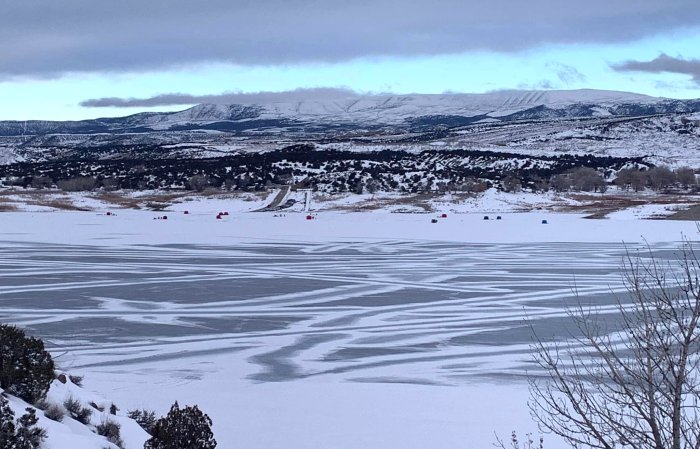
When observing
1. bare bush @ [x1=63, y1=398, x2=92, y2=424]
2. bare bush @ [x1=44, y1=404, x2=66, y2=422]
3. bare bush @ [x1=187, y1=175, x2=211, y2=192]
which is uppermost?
bare bush @ [x1=44, y1=404, x2=66, y2=422]

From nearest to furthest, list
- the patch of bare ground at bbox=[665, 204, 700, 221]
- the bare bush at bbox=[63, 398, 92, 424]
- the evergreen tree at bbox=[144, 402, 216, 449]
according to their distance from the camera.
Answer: the evergreen tree at bbox=[144, 402, 216, 449] < the bare bush at bbox=[63, 398, 92, 424] < the patch of bare ground at bbox=[665, 204, 700, 221]

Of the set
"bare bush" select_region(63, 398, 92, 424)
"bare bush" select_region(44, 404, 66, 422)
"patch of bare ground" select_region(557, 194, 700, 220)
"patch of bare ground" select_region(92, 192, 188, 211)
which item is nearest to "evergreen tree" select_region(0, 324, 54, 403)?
"bare bush" select_region(44, 404, 66, 422)

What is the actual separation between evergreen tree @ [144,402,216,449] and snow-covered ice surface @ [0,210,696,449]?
1.60 m

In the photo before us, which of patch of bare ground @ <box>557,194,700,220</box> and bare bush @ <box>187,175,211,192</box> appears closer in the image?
patch of bare ground @ <box>557,194,700,220</box>

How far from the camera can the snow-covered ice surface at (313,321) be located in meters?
9.03

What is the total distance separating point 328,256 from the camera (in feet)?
78.7

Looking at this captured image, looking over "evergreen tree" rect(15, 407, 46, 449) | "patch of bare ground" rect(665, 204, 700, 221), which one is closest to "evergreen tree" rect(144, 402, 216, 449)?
"evergreen tree" rect(15, 407, 46, 449)

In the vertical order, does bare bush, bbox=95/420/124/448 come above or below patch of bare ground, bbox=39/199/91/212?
above

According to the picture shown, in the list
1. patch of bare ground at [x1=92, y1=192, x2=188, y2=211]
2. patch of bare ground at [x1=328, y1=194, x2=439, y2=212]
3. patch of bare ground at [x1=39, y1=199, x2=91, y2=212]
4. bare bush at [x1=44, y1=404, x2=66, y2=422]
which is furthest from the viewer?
patch of bare ground at [x1=92, y1=192, x2=188, y2=211]

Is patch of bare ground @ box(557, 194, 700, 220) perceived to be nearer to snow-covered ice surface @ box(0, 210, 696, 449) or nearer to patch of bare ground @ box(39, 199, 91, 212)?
snow-covered ice surface @ box(0, 210, 696, 449)

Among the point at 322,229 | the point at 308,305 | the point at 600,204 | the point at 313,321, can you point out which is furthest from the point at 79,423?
the point at 600,204

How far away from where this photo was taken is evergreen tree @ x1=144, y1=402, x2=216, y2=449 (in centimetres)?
625

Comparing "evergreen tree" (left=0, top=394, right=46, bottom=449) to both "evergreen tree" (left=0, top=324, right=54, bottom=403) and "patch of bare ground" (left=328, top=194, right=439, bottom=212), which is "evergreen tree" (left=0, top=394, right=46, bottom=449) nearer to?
"evergreen tree" (left=0, top=324, right=54, bottom=403)

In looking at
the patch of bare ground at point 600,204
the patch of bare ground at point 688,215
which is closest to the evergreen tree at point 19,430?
the patch of bare ground at point 688,215
